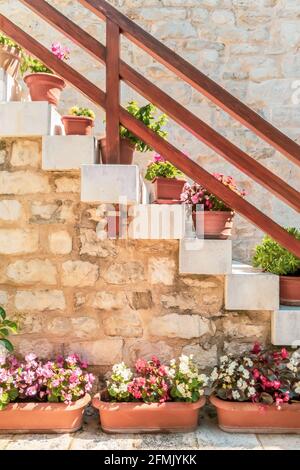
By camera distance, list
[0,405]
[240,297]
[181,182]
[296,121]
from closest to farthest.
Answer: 1. [0,405]
2. [240,297]
3. [181,182]
4. [296,121]

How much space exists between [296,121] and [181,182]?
89.7 inches

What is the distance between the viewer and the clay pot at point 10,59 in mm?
2656

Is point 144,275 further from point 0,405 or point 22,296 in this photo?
point 0,405

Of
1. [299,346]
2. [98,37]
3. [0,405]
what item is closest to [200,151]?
[98,37]

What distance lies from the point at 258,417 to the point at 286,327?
56 centimetres

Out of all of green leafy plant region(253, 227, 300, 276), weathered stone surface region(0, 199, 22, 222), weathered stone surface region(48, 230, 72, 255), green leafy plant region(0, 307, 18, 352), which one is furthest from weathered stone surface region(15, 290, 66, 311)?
green leafy plant region(253, 227, 300, 276)

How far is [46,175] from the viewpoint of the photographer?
2.55m

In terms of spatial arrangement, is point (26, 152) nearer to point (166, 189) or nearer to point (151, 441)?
point (166, 189)

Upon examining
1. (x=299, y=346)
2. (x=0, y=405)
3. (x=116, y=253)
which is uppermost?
(x=116, y=253)

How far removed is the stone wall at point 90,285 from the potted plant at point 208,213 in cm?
23

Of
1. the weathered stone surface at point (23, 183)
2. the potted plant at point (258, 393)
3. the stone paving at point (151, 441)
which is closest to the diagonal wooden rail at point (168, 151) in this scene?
the weathered stone surface at point (23, 183)

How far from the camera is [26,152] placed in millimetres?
2547

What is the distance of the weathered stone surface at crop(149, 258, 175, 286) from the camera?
2.54m

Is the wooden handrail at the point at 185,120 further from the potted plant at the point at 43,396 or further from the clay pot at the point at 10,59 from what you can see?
the potted plant at the point at 43,396
